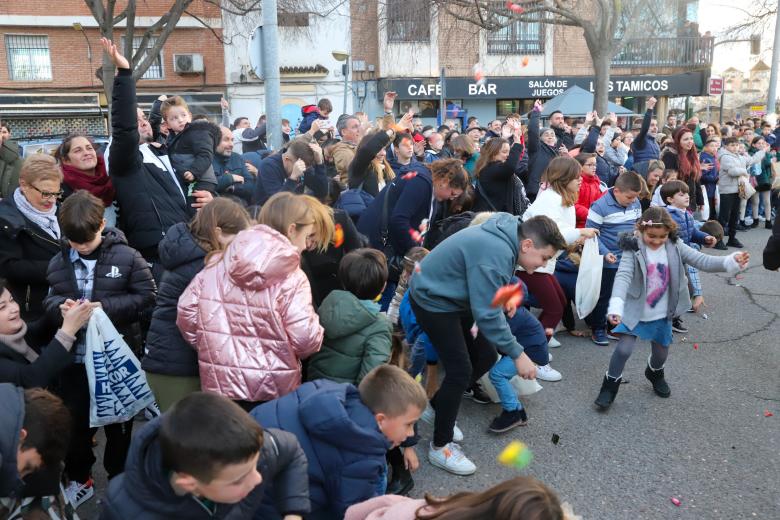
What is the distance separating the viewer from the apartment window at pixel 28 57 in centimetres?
2328

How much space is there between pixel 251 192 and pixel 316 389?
393cm

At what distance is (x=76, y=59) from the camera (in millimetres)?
23703

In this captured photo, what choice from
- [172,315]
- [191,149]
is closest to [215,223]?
[172,315]

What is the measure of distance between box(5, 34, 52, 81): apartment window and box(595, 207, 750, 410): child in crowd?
24.4 meters

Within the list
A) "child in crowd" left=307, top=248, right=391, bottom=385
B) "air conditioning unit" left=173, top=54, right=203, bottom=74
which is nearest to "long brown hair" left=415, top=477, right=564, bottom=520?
"child in crowd" left=307, top=248, right=391, bottom=385

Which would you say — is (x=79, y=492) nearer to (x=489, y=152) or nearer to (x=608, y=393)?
(x=608, y=393)

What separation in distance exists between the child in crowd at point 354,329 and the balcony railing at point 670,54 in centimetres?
2689

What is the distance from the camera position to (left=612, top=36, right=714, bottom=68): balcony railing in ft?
89.6

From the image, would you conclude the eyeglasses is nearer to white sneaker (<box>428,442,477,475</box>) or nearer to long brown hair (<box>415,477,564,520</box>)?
white sneaker (<box>428,442,477,475</box>)

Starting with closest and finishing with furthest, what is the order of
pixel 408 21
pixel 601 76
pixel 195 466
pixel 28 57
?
pixel 195 466 < pixel 601 76 < pixel 408 21 < pixel 28 57

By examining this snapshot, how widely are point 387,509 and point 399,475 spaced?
65.7 inches

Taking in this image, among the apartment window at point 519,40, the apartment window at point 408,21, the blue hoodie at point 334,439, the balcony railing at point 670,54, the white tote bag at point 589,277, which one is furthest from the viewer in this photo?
the balcony railing at point 670,54

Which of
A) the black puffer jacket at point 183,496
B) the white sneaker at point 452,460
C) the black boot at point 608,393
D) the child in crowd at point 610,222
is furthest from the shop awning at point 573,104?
the black puffer jacket at point 183,496

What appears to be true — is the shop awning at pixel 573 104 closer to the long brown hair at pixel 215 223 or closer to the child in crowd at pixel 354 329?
the child in crowd at pixel 354 329
